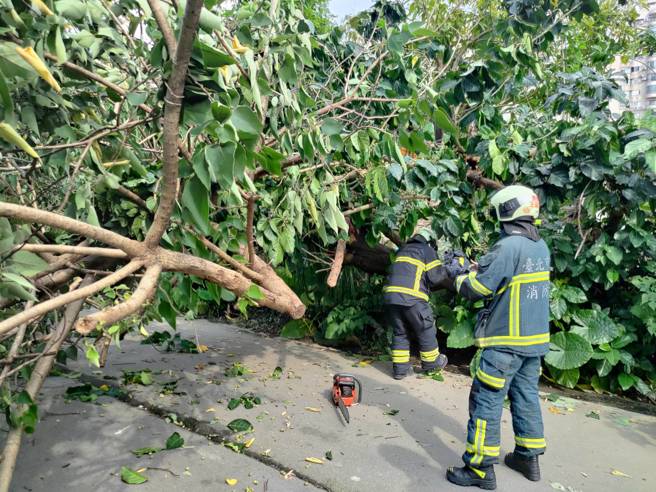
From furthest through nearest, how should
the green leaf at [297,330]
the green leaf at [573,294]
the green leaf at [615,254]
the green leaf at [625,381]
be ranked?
the green leaf at [297,330] → the green leaf at [573,294] → the green leaf at [625,381] → the green leaf at [615,254]

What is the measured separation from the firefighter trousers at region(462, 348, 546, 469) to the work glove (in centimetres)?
72

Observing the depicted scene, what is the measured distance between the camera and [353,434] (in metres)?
3.80

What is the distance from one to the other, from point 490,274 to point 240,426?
2.16 m

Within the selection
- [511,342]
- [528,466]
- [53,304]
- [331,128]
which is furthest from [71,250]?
[528,466]

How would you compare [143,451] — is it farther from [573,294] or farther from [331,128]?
[573,294]

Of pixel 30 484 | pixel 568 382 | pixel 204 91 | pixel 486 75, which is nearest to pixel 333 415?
pixel 30 484

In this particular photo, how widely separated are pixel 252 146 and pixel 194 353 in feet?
16.8

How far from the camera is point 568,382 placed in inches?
198

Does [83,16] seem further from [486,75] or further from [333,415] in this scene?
[333,415]

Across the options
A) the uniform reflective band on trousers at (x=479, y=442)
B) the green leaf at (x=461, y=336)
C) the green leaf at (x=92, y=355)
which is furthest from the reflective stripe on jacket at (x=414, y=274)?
the green leaf at (x=92, y=355)

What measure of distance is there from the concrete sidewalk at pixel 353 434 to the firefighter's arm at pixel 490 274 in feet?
Answer: 3.92

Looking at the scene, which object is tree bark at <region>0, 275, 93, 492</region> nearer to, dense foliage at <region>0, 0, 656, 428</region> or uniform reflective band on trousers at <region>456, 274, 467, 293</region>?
dense foliage at <region>0, 0, 656, 428</region>

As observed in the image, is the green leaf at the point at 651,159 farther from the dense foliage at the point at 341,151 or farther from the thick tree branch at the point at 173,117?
the thick tree branch at the point at 173,117

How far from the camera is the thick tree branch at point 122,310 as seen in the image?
1257 mm
